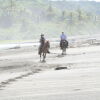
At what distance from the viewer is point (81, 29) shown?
17062 cm

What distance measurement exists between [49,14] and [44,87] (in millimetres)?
163694

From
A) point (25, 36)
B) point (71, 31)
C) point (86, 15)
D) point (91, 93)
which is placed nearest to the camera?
point (91, 93)

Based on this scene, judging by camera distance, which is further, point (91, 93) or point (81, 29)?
point (81, 29)

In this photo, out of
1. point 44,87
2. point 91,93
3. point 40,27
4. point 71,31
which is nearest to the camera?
point 91,93

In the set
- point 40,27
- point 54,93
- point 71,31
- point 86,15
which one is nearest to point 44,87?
point 54,93

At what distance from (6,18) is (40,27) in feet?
40.5

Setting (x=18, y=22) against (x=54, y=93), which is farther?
(x=18, y=22)

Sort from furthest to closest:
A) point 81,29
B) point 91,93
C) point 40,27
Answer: point 81,29 < point 40,27 < point 91,93

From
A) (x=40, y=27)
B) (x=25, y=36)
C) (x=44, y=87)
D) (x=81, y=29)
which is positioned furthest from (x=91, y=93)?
(x=81, y=29)

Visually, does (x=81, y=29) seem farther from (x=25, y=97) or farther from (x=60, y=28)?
(x=25, y=97)

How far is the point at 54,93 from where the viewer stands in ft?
32.6

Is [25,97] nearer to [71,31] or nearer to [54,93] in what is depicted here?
[54,93]

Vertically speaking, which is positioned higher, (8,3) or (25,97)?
(8,3)

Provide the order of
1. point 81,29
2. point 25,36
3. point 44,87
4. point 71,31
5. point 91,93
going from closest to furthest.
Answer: point 91,93
point 44,87
point 25,36
point 71,31
point 81,29
